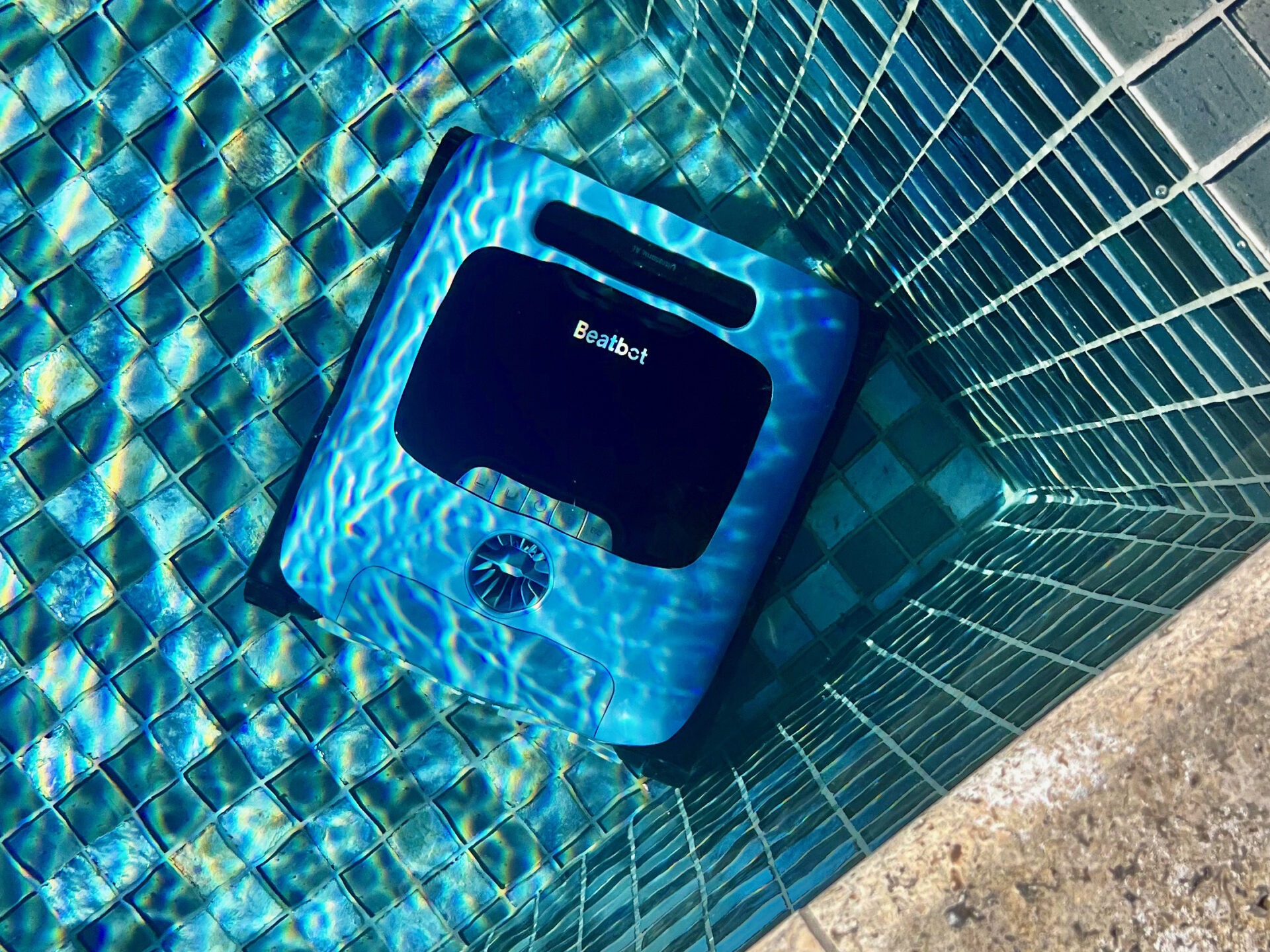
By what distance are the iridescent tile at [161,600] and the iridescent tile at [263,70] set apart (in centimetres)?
135

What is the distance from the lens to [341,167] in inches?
97.2

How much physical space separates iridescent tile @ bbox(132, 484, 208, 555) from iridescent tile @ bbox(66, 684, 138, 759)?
43cm

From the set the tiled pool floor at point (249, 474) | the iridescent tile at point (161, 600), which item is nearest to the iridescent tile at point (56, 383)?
the tiled pool floor at point (249, 474)

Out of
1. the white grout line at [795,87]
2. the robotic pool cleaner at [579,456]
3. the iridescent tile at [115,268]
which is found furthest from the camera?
the iridescent tile at [115,268]

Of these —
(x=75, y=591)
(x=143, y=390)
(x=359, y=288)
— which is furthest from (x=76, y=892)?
(x=359, y=288)

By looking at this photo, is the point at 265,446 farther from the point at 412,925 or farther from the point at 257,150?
the point at 412,925

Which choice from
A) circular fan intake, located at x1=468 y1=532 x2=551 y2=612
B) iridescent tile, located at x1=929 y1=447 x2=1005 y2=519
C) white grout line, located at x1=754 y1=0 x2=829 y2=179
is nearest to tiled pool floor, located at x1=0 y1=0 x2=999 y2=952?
iridescent tile, located at x1=929 y1=447 x2=1005 y2=519

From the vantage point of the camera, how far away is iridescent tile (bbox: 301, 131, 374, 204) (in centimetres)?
247

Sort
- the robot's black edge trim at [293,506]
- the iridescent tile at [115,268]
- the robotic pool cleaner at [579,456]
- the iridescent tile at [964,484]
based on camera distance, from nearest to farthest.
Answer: the robotic pool cleaner at [579,456] < the robot's black edge trim at [293,506] < the iridescent tile at [964,484] < the iridescent tile at [115,268]

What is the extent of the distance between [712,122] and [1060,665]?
1.75 metres

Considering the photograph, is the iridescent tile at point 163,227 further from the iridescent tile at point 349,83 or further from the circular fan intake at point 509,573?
the circular fan intake at point 509,573

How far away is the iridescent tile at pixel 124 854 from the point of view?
2379 mm

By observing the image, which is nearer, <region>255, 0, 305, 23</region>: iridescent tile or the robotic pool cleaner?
the robotic pool cleaner

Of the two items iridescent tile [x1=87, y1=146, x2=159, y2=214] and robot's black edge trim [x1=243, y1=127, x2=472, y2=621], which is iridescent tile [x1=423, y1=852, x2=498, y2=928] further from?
iridescent tile [x1=87, y1=146, x2=159, y2=214]
